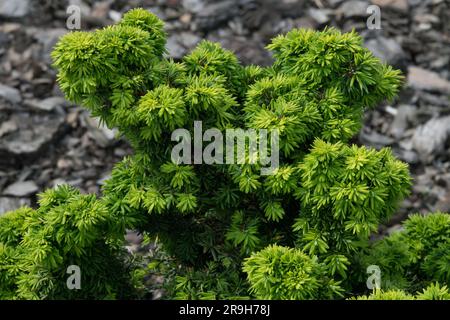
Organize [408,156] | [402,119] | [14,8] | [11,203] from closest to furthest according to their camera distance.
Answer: [11,203], [408,156], [402,119], [14,8]

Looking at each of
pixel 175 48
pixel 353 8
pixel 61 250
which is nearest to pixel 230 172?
pixel 61 250

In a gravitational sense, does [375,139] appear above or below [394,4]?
below

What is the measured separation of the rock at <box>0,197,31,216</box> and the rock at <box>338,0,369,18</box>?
197 inches

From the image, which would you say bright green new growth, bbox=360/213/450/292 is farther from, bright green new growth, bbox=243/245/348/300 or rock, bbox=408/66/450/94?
rock, bbox=408/66/450/94

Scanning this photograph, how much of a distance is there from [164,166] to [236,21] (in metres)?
5.58

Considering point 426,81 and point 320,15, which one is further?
point 320,15

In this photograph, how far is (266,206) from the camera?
16.3ft

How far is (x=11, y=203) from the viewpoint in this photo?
788cm

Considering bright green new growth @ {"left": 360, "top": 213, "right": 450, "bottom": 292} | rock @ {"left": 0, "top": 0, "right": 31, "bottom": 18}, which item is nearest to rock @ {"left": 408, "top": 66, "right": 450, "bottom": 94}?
bright green new growth @ {"left": 360, "top": 213, "right": 450, "bottom": 292}

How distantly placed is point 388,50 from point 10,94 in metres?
4.77

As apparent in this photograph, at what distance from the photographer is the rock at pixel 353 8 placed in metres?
10.2

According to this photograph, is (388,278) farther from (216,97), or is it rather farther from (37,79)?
(37,79)

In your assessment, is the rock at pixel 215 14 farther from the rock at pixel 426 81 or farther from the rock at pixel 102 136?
the rock at pixel 426 81

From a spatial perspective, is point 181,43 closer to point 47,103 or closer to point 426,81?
point 47,103
